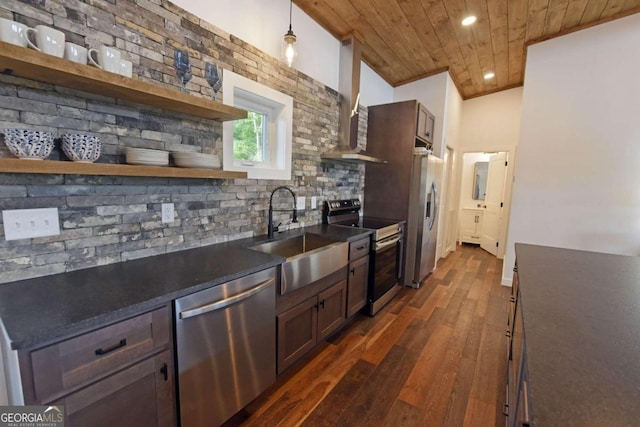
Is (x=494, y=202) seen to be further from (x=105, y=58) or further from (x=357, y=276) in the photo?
(x=105, y=58)

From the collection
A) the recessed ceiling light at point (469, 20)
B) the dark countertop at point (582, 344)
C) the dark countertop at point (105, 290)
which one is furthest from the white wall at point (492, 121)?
the dark countertop at point (105, 290)

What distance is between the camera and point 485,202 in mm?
5887

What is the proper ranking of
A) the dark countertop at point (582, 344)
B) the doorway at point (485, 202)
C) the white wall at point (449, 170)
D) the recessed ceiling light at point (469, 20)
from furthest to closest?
the doorway at point (485, 202) < the white wall at point (449, 170) < the recessed ceiling light at point (469, 20) < the dark countertop at point (582, 344)

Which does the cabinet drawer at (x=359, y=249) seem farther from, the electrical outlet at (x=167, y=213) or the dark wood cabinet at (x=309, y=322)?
the electrical outlet at (x=167, y=213)

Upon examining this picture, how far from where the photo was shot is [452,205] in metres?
5.35

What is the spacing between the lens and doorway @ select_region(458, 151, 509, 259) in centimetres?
520

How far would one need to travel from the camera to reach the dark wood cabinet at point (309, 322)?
175 centimetres

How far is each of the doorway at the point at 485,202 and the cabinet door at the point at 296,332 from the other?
182 inches

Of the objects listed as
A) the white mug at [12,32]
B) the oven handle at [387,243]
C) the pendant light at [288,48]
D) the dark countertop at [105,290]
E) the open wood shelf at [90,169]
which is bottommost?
the oven handle at [387,243]

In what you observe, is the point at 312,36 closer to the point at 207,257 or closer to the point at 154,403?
the point at 207,257

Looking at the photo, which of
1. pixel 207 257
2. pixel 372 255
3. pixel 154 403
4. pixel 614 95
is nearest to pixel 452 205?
pixel 614 95

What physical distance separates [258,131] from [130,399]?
6.43 feet

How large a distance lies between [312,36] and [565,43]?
10.1 feet

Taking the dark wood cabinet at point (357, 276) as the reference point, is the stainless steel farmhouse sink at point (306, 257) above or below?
above
